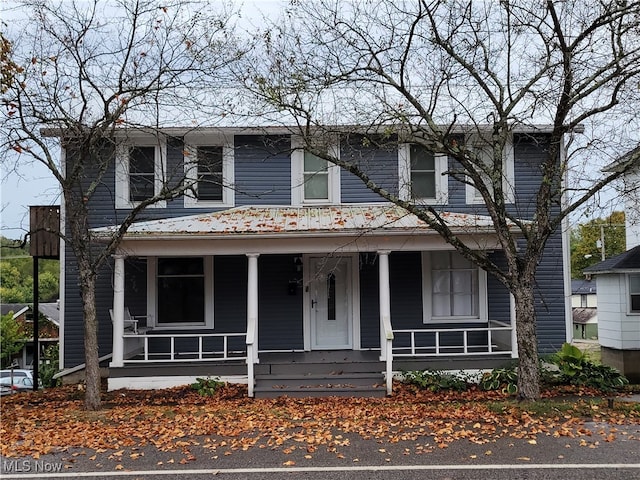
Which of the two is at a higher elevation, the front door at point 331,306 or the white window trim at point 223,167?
the white window trim at point 223,167

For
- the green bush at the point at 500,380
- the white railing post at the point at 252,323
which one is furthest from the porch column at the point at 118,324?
the green bush at the point at 500,380

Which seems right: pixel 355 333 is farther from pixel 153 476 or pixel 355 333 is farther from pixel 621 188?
pixel 153 476

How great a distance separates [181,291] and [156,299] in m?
0.59

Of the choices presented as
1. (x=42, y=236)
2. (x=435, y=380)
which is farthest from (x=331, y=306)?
(x=42, y=236)

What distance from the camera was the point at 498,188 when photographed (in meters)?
9.68

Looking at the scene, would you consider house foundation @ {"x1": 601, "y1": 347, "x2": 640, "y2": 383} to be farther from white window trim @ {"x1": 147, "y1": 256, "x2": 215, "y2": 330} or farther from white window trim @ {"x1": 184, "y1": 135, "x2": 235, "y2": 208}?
white window trim @ {"x1": 184, "y1": 135, "x2": 235, "y2": 208}

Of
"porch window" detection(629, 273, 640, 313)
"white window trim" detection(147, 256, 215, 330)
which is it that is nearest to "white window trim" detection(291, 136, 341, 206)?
"white window trim" detection(147, 256, 215, 330)

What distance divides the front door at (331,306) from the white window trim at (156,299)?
7.60 ft

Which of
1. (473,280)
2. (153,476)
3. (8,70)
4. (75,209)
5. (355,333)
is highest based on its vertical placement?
(8,70)

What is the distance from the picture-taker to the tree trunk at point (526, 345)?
31.8ft

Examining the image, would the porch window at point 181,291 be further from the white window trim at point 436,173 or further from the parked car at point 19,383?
the parked car at point 19,383

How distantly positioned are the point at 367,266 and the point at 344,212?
4.79ft

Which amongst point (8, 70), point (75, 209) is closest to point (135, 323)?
point (75, 209)

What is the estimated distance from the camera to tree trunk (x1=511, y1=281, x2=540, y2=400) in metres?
9.70
